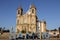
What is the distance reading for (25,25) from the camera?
265 feet

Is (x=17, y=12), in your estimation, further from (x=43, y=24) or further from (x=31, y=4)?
(x=43, y=24)

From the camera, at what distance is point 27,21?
268ft

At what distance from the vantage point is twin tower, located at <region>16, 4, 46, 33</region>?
262 ft

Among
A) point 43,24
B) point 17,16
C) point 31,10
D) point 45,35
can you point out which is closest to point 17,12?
point 17,16

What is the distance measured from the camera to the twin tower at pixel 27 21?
79756 mm

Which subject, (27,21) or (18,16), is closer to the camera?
(27,21)

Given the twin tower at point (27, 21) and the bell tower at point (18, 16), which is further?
the bell tower at point (18, 16)

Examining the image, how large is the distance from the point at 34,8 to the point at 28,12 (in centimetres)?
390

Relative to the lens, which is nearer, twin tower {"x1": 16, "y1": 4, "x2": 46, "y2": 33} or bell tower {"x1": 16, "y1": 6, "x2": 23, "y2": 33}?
twin tower {"x1": 16, "y1": 4, "x2": 46, "y2": 33}

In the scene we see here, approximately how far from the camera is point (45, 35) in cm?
5234

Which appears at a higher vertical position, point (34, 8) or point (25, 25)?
point (34, 8)

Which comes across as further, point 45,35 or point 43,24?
point 43,24

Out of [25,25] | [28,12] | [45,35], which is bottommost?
[45,35]

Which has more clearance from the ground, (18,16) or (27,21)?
(18,16)
